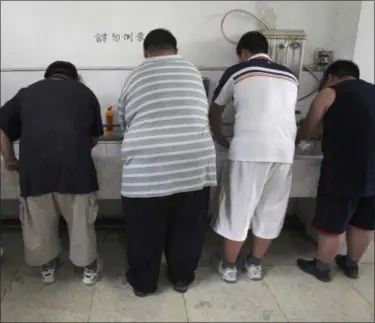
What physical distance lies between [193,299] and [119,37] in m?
1.55

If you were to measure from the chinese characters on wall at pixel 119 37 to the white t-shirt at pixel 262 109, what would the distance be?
2.48 feet

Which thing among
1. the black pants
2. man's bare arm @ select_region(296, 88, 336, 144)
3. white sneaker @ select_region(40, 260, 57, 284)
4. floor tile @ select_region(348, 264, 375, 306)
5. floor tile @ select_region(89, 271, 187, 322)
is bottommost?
floor tile @ select_region(348, 264, 375, 306)

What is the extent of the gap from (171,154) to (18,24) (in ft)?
4.40

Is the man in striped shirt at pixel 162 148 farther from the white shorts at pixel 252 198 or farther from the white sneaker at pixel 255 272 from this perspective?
the white sneaker at pixel 255 272

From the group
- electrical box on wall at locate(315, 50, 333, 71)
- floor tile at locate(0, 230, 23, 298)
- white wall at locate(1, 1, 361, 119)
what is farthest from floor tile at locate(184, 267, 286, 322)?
electrical box on wall at locate(315, 50, 333, 71)

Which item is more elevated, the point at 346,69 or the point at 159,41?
the point at 159,41

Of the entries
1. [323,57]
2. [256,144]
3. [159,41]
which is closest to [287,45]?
[323,57]

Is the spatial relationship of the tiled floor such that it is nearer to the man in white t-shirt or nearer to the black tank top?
the man in white t-shirt

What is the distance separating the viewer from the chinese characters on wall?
207 centimetres

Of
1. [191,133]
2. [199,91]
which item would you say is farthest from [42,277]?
[199,91]

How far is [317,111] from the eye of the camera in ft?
5.48

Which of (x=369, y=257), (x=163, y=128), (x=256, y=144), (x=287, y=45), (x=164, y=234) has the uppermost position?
(x=287, y=45)

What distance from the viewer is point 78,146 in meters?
1.50

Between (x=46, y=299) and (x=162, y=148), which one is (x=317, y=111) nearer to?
(x=162, y=148)
